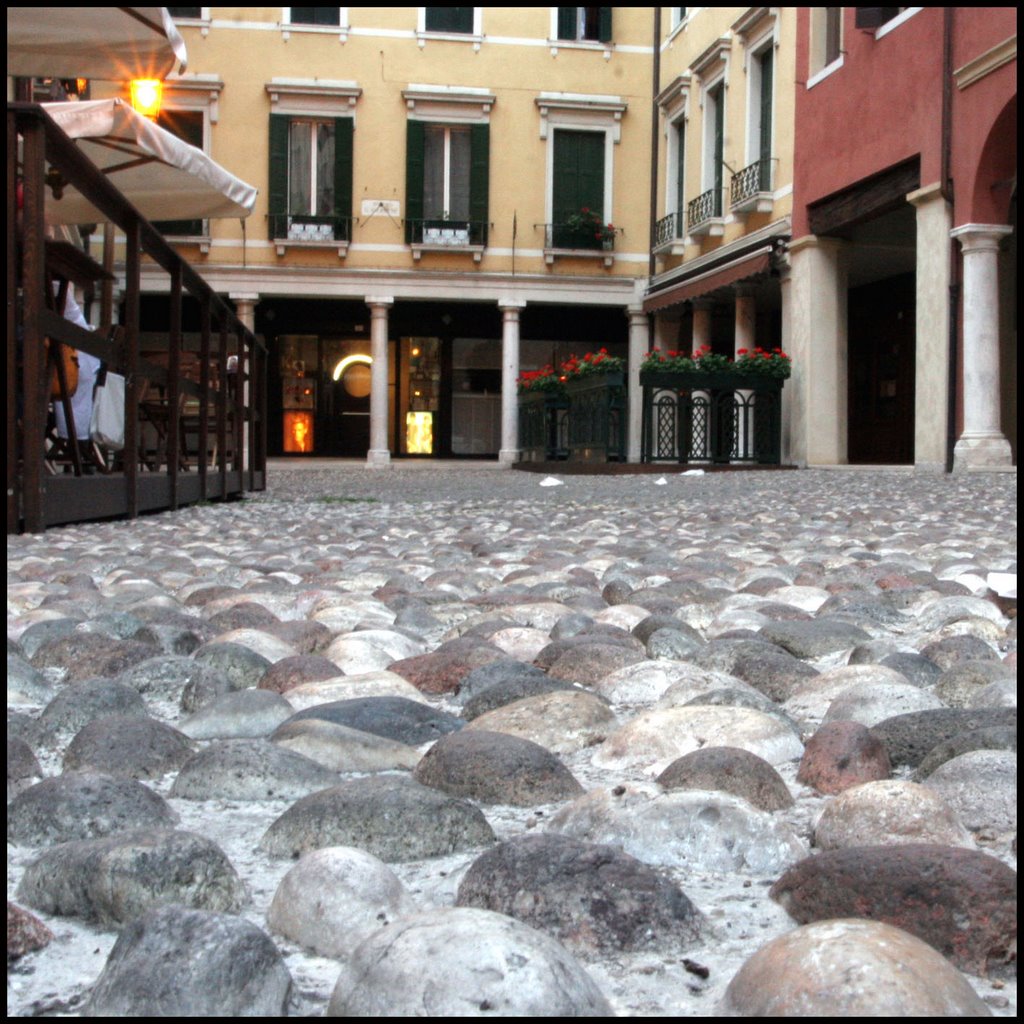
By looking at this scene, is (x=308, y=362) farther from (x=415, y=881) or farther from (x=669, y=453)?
(x=415, y=881)

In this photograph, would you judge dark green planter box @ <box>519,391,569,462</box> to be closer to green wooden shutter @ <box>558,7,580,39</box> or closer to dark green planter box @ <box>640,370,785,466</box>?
dark green planter box @ <box>640,370,785,466</box>

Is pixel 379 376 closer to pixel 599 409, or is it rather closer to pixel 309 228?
pixel 309 228

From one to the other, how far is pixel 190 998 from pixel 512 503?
7364 millimetres

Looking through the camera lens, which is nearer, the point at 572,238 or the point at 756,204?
the point at 756,204

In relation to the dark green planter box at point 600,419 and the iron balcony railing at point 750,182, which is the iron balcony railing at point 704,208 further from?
the dark green planter box at point 600,419

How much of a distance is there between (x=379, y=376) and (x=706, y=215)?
234 inches

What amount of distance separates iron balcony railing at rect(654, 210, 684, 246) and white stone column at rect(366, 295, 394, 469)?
176 inches

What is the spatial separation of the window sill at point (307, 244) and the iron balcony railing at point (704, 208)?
556cm

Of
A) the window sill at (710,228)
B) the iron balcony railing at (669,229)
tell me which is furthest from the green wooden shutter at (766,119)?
the iron balcony railing at (669,229)

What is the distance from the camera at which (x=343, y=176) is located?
839 inches

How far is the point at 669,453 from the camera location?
16156 millimetres

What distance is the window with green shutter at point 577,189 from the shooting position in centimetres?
2178

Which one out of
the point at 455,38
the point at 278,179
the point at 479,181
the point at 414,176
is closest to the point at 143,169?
the point at 278,179

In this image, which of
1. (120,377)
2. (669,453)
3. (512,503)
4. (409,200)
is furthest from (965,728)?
(409,200)
